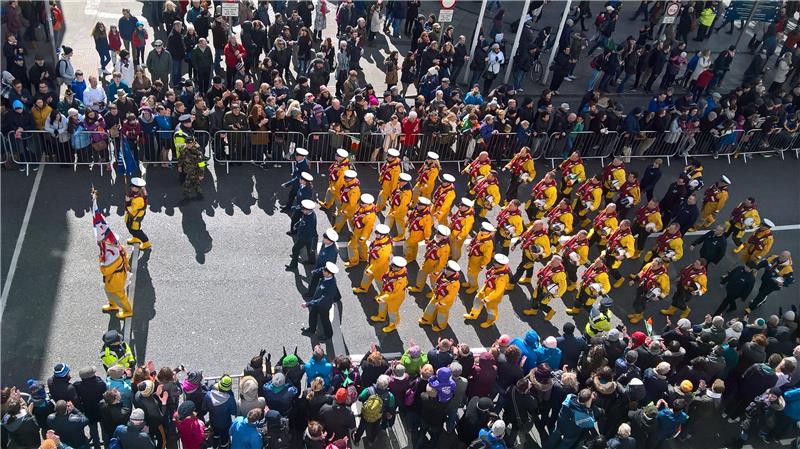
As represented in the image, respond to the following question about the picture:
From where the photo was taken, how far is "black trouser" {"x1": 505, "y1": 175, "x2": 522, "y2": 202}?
1553 centimetres

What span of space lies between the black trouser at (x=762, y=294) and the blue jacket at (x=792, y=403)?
9.98ft

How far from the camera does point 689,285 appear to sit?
43.8 feet

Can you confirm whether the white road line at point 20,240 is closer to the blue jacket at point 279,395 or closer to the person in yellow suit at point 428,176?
the blue jacket at point 279,395

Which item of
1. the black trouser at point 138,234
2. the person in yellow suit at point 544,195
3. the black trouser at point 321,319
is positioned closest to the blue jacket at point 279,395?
the black trouser at point 321,319

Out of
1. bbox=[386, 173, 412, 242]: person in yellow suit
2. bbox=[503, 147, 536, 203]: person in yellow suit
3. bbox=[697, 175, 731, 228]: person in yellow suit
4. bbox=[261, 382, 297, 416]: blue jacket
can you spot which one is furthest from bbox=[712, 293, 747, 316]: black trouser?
bbox=[261, 382, 297, 416]: blue jacket

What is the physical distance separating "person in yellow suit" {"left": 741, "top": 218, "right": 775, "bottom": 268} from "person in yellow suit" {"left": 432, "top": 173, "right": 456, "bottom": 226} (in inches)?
236

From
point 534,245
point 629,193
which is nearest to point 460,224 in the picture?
point 534,245

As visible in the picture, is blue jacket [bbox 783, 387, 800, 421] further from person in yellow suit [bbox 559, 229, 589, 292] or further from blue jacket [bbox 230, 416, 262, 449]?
blue jacket [bbox 230, 416, 262, 449]

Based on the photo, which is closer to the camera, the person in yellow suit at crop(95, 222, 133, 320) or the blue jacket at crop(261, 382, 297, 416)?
the blue jacket at crop(261, 382, 297, 416)

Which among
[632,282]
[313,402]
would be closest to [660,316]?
[632,282]

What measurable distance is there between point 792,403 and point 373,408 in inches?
251

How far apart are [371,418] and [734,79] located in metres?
18.6

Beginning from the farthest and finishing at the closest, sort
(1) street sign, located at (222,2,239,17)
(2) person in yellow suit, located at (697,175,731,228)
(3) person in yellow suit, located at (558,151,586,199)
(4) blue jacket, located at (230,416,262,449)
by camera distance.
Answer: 1. (1) street sign, located at (222,2,239,17)
2. (2) person in yellow suit, located at (697,175,731,228)
3. (3) person in yellow suit, located at (558,151,586,199)
4. (4) blue jacket, located at (230,416,262,449)

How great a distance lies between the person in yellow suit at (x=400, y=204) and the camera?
45.5 ft
